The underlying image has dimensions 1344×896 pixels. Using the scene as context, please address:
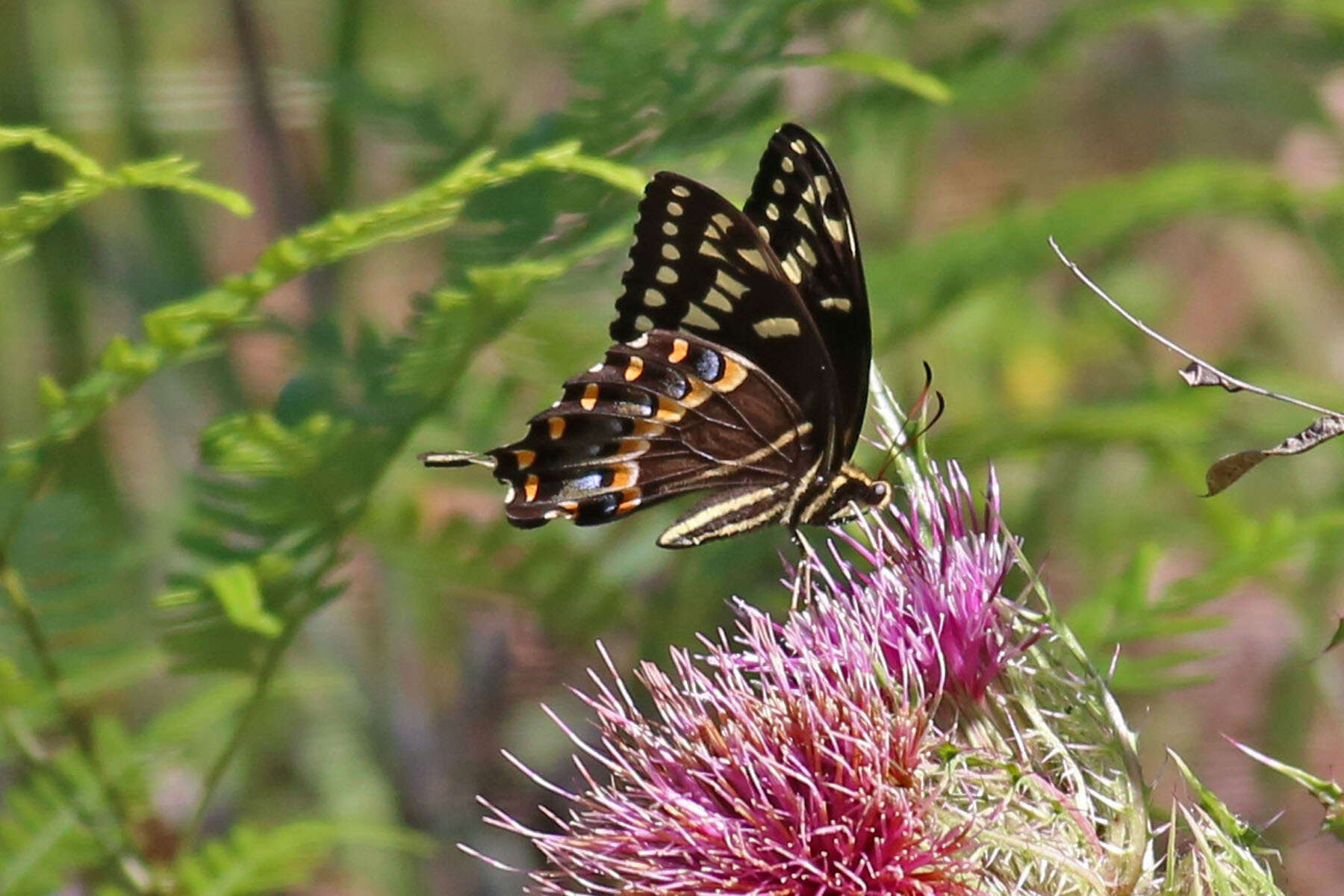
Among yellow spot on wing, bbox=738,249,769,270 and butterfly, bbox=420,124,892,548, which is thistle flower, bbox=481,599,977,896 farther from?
yellow spot on wing, bbox=738,249,769,270

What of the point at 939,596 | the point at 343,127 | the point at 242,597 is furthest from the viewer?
the point at 343,127

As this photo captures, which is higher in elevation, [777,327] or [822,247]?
[822,247]

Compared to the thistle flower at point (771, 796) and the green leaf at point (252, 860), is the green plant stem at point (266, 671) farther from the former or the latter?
the thistle flower at point (771, 796)

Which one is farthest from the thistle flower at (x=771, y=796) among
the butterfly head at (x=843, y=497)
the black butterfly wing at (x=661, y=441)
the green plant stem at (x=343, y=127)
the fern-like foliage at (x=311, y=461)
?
the green plant stem at (x=343, y=127)

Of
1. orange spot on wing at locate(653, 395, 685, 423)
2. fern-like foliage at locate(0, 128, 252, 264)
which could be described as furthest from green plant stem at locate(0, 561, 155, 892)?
orange spot on wing at locate(653, 395, 685, 423)

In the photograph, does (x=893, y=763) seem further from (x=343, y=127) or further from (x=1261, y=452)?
(x=343, y=127)

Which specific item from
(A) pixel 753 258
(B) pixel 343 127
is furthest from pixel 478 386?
(A) pixel 753 258
